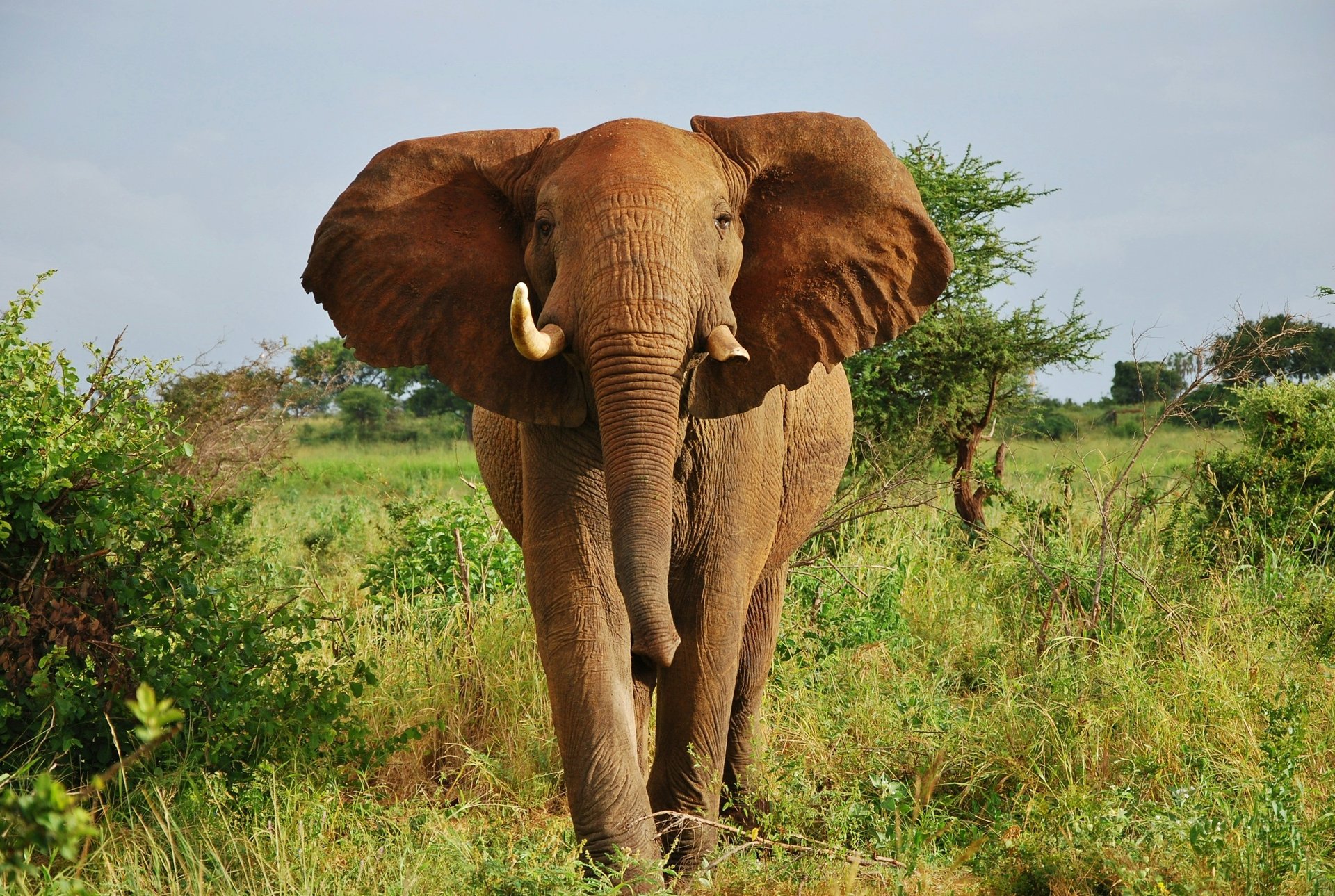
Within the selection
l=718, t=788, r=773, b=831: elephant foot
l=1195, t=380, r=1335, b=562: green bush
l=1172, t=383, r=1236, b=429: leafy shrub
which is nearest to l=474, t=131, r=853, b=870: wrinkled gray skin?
l=718, t=788, r=773, b=831: elephant foot

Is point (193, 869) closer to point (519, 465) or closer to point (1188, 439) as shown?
point (519, 465)

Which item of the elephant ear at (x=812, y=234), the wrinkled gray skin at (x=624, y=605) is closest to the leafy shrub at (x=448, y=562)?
the wrinkled gray skin at (x=624, y=605)

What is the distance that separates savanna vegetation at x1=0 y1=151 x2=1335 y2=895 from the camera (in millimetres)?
4383

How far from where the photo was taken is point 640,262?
3.89 meters

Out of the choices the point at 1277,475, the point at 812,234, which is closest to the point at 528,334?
the point at 812,234

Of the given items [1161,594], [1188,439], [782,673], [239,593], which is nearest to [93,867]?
[239,593]

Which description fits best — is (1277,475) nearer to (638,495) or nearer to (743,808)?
(743,808)

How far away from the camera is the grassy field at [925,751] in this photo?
171 inches

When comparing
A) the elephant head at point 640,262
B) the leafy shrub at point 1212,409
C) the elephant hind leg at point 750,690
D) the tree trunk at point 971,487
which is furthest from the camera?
the leafy shrub at point 1212,409

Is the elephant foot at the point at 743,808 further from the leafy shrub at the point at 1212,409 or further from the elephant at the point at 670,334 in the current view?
the leafy shrub at the point at 1212,409

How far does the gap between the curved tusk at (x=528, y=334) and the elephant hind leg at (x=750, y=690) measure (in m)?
2.18

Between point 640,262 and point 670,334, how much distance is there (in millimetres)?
227

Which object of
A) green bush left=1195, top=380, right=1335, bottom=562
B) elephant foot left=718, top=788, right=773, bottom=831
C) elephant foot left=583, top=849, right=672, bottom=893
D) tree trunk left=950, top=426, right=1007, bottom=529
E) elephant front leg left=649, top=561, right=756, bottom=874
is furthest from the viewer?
tree trunk left=950, top=426, right=1007, bottom=529

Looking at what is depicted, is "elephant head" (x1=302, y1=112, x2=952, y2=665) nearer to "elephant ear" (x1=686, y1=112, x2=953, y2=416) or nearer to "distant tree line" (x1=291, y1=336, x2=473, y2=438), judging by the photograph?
"elephant ear" (x1=686, y1=112, x2=953, y2=416)
